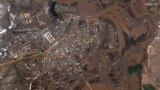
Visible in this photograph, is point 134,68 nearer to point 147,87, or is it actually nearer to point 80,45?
point 147,87

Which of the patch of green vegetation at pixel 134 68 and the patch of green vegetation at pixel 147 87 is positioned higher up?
the patch of green vegetation at pixel 134 68

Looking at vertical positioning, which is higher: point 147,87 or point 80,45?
point 80,45

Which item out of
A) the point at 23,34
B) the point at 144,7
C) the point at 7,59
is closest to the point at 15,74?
the point at 7,59

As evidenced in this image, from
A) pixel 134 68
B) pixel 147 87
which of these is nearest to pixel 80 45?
pixel 134 68

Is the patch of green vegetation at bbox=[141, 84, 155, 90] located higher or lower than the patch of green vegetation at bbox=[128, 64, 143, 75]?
lower

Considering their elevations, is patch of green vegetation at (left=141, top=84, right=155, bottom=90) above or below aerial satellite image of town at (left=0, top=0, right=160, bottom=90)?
below

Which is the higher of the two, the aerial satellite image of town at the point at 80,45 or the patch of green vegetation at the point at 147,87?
the aerial satellite image of town at the point at 80,45

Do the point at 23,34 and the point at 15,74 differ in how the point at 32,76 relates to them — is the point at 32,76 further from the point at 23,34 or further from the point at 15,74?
the point at 23,34

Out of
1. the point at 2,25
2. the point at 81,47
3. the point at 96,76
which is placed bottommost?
the point at 96,76
